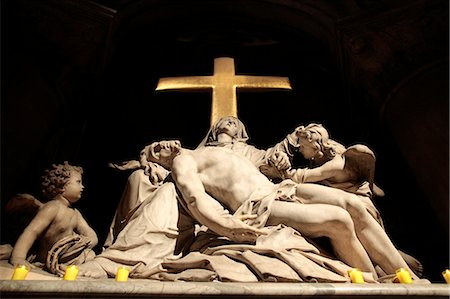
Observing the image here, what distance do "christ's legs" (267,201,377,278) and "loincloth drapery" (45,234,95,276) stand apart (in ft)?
2.82

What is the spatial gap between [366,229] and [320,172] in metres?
0.44

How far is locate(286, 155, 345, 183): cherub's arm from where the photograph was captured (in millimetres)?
2441

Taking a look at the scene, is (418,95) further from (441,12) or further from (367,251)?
(367,251)

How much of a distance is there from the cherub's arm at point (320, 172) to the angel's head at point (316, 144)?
0.06m

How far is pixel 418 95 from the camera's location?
14.8 feet

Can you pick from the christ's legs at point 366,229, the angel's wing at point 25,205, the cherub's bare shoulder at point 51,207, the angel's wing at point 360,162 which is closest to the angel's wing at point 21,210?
the angel's wing at point 25,205

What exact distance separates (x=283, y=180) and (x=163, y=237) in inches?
29.1

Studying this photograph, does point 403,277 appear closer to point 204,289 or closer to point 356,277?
point 356,277

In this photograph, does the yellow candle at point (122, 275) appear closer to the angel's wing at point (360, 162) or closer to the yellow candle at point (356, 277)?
the yellow candle at point (356, 277)

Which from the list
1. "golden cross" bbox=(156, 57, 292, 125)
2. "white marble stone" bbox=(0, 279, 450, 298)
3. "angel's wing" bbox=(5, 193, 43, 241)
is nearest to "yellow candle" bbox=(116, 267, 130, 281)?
"white marble stone" bbox=(0, 279, 450, 298)

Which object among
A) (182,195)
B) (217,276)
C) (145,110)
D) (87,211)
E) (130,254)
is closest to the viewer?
(217,276)

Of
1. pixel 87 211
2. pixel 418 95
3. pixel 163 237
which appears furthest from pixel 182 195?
pixel 418 95

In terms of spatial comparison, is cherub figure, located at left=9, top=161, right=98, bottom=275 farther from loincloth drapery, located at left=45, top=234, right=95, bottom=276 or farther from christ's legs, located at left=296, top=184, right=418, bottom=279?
christ's legs, located at left=296, top=184, right=418, bottom=279

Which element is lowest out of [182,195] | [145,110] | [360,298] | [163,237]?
[360,298]
